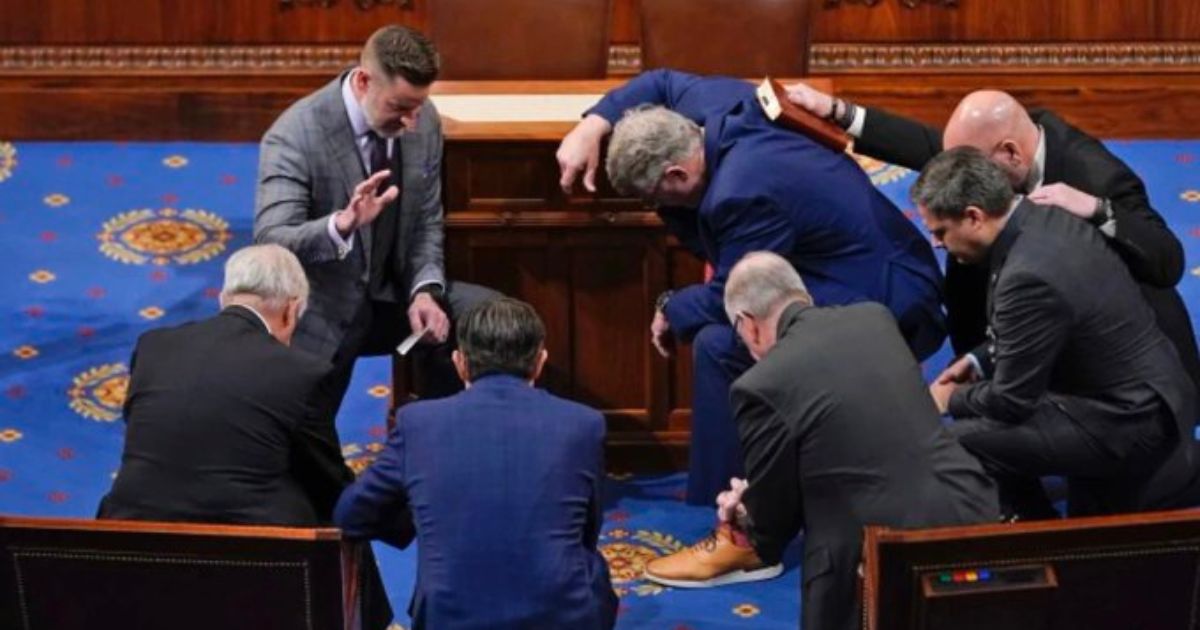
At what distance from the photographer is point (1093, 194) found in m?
5.01

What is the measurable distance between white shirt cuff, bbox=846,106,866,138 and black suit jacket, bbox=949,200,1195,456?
72cm

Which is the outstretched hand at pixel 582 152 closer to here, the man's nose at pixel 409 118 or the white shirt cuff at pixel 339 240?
the man's nose at pixel 409 118

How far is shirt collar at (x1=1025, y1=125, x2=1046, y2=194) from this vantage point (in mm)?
5047

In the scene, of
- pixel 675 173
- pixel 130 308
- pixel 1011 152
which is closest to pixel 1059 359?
pixel 1011 152

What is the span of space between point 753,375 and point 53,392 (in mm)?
2463

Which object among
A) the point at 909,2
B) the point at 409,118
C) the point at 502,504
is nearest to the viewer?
the point at 502,504

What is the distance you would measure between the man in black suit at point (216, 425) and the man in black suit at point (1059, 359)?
1.34 m

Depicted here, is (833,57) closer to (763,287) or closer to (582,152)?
(582,152)

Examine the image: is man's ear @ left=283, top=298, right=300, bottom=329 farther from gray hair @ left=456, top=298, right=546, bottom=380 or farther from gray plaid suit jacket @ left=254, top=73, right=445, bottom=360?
gray plaid suit jacket @ left=254, top=73, right=445, bottom=360

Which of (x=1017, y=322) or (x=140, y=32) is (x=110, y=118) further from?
(x=1017, y=322)

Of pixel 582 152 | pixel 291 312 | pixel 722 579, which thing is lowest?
pixel 722 579

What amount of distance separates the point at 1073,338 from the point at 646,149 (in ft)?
3.24

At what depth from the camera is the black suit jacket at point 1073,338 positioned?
4543 mm

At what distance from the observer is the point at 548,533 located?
13.3 feet
